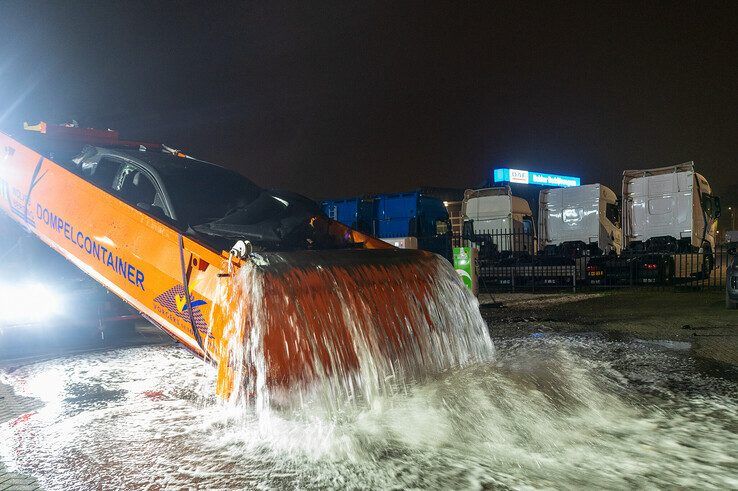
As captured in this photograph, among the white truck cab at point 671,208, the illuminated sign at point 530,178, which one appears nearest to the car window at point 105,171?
the white truck cab at point 671,208

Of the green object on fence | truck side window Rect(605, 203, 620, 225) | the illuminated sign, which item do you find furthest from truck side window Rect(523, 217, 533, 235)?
the illuminated sign

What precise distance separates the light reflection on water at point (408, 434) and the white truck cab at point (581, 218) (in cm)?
1450

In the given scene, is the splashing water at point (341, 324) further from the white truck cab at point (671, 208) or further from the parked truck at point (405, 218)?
the white truck cab at point (671, 208)

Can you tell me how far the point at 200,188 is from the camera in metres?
5.89

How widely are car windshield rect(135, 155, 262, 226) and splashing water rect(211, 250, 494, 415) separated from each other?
5.00 feet

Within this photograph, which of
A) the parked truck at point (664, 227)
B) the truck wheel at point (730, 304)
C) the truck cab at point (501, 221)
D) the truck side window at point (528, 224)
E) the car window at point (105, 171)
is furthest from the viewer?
the truck side window at point (528, 224)

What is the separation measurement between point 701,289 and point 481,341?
12690mm

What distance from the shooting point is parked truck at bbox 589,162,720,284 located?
1711 centimetres

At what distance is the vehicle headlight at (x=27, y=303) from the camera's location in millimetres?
6430

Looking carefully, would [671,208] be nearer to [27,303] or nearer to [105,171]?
[105,171]

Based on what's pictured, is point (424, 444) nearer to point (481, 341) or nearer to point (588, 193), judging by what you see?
point (481, 341)

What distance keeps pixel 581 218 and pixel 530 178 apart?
4703 cm

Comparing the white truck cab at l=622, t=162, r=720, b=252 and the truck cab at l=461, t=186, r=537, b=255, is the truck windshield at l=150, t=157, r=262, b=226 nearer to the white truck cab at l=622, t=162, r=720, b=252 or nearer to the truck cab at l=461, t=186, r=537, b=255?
the truck cab at l=461, t=186, r=537, b=255

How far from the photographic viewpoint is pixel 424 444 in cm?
373
